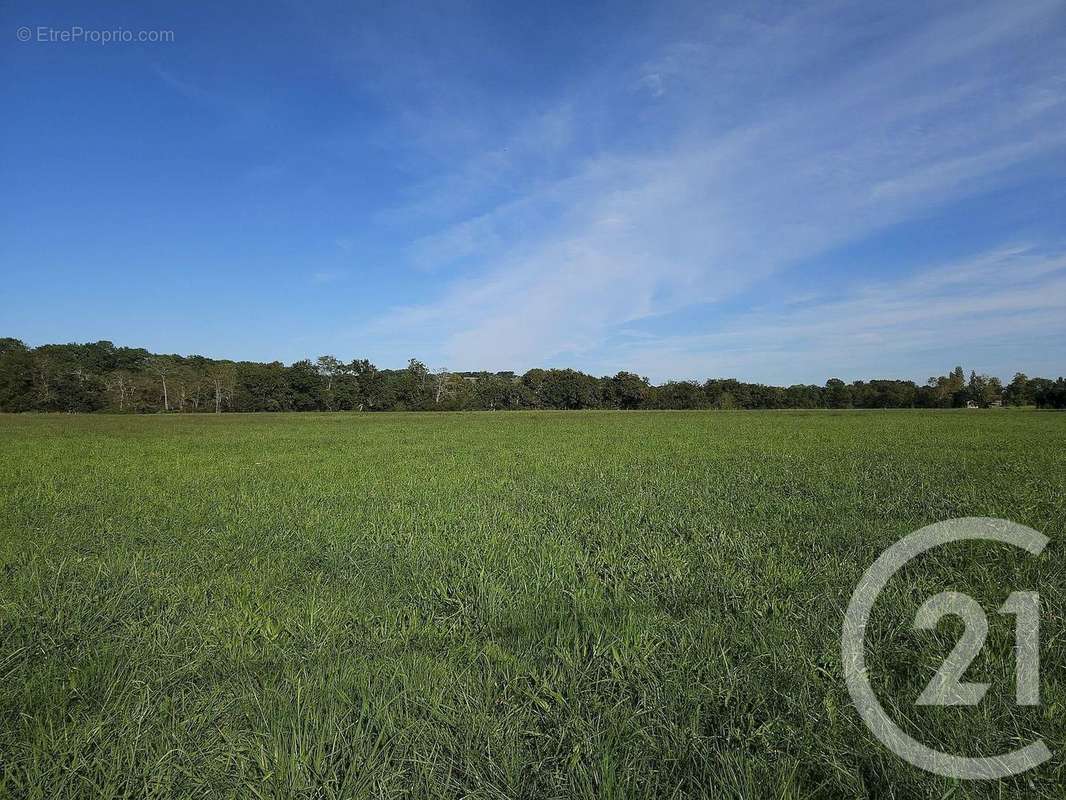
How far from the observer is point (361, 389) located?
124312 mm

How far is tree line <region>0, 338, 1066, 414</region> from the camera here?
95625mm

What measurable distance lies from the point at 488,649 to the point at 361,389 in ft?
417

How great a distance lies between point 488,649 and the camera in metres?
3.85

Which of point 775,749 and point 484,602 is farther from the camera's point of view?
point 484,602

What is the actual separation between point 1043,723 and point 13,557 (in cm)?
933

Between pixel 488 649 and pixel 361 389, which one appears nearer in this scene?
pixel 488 649

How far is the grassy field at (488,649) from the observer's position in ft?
8.58

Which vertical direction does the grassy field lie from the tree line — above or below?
below

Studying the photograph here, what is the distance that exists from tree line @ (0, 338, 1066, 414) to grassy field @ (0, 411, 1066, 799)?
112 meters

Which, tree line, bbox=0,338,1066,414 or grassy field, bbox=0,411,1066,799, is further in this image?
tree line, bbox=0,338,1066,414

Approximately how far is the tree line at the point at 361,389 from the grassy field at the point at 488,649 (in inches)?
4391

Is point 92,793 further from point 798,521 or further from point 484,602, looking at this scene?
point 798,521

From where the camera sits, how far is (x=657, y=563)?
19.2 feet

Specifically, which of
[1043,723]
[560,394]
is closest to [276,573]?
[1043,723]
